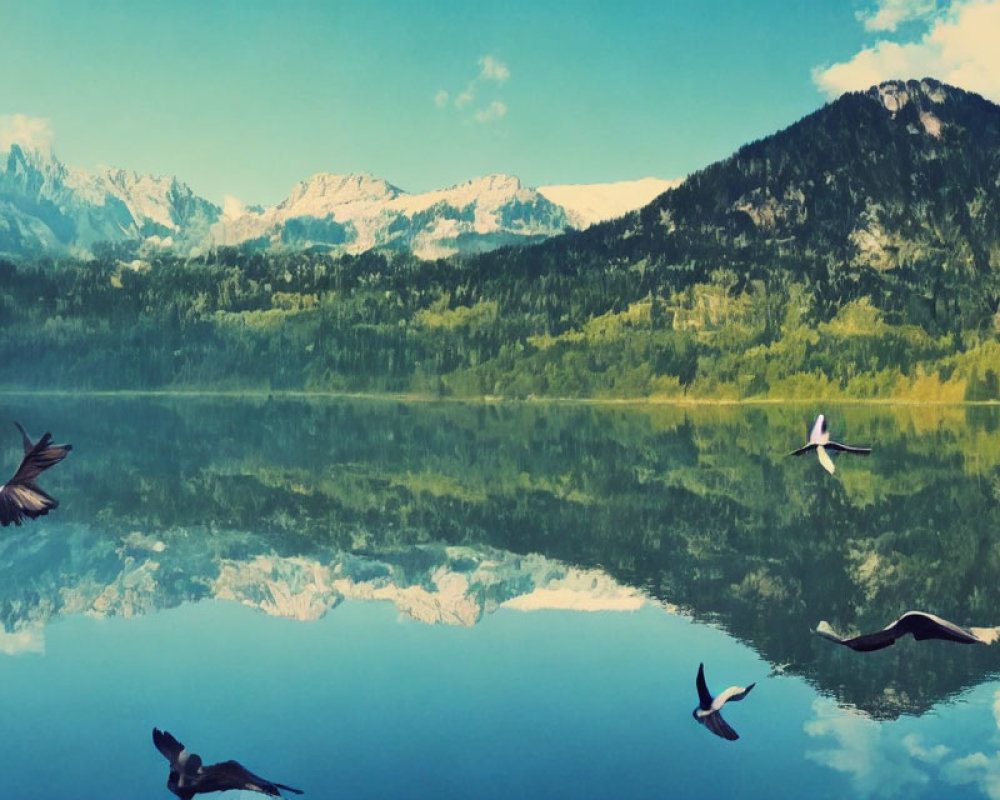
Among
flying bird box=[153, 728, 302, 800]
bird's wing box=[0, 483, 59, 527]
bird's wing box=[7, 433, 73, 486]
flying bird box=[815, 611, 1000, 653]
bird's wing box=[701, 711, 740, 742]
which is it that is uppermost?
bird's wing box=[7, 433, 73, 486]

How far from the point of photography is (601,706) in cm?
2830

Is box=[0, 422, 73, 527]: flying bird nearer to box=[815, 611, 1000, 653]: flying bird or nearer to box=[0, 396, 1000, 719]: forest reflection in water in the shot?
box=[815, 611, 1000, 653]: flying bird

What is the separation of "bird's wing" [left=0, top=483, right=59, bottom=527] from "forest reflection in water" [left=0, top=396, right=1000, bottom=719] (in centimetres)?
2118

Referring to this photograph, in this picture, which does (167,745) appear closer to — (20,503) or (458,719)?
(20,503)

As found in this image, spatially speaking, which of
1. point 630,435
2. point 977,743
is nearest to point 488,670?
point 977,743

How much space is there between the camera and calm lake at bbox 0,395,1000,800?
24.9m

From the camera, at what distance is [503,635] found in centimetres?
3559

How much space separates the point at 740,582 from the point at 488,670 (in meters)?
15.8

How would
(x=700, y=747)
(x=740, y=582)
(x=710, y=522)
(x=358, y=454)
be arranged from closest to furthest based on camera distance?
(x=700, y=747)
(x=740, y=582)
(x=710, y=522)
(x=358, y=454)

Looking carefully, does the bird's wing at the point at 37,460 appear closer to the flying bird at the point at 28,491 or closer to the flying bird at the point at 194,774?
the flying bird at the point at 28,491

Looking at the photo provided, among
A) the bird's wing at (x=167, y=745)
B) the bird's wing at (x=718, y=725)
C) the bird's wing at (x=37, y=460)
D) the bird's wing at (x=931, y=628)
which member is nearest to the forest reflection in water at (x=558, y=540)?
the bird's wing at (x=718, y=725)

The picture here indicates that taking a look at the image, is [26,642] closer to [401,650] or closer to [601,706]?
[401,650]

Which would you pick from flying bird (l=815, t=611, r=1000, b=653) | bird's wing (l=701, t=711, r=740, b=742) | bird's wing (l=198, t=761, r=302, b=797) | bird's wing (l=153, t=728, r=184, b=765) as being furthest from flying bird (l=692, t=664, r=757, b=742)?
Result: bird's wing (l=153, t=728, r=184, b=765)

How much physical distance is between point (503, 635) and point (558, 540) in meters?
20.0
